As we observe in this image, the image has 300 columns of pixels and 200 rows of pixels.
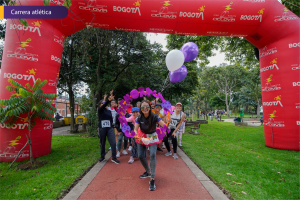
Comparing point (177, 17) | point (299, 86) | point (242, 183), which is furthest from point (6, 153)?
point (299, 86)

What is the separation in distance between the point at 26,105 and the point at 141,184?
4070 mm

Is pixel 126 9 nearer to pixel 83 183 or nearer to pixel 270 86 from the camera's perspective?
pixel 83 183

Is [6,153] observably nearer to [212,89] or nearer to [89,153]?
[89,153]

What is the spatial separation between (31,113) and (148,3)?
5.70m

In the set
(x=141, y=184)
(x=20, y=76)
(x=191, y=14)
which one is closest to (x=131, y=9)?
(x=191, y=14)

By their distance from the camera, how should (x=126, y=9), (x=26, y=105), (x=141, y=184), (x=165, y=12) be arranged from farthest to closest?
1. (x=165, y=12)
2. (x=126, y=9)
3. (x=26, y=105)
4. (x=141, y=184)

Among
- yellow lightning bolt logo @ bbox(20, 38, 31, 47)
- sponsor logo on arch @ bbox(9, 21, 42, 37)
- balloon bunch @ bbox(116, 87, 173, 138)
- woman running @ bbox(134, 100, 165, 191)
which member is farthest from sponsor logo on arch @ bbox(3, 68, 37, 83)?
woman running @ bbox(134, 100, 165, 191)

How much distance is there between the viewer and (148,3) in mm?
6156

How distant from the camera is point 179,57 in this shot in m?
6.60

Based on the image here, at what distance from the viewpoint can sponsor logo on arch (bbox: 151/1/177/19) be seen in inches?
244

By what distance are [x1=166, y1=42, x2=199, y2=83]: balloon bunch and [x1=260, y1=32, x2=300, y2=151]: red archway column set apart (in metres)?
3.31

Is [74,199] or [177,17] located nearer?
[74,199]

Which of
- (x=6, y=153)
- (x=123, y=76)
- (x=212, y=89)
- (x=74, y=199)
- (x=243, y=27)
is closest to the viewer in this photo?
(x=74, y=199)

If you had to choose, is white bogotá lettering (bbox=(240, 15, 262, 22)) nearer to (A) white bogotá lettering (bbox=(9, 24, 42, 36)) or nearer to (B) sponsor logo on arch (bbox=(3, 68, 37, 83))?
(A) white bogotá lettering (bbox=(9, 24, 42, 36))
